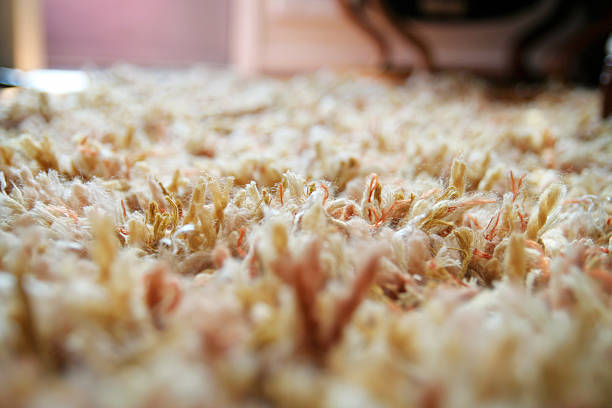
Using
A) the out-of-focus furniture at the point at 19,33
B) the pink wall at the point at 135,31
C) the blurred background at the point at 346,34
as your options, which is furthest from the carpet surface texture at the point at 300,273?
the pink wall at the point at 135,31

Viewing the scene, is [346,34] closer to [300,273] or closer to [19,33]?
[19,33]

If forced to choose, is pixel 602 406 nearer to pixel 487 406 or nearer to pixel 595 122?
pixel 487 406

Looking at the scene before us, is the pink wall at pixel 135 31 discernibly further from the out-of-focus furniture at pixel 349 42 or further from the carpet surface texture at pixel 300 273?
the carpet surface texture at pixel 300 273

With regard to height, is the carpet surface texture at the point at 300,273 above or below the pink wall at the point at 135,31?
below

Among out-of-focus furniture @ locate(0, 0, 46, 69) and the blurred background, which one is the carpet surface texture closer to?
the blurred background

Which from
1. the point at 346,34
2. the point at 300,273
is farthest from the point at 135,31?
the point at 300,273

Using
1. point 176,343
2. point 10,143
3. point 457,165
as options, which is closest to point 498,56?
point 457,165

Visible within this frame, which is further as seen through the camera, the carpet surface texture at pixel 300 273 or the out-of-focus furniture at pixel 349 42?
the out-of-focus furniture at pixel 349 42
